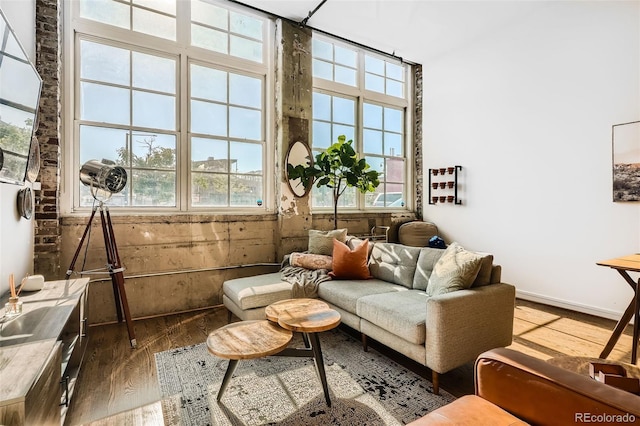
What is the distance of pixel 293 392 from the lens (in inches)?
82.7

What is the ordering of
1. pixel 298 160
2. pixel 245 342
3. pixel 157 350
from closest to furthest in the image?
pixel 245 342, pixel 157 350, pixel 298 160

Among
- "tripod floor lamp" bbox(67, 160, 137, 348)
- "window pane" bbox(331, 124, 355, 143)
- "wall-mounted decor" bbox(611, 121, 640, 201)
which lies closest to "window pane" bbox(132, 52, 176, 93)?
"tripod floor lamp" bbox(67, 160, 137, 348)

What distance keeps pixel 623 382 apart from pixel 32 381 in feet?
6.89

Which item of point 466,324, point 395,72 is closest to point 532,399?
point 466,324

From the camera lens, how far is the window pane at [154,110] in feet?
11.8

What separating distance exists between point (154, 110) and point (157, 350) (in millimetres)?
2591

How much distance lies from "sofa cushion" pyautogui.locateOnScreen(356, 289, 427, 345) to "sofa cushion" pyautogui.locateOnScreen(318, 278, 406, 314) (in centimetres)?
11

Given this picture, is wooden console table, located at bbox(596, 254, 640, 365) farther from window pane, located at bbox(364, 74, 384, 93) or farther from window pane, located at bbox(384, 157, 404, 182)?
window pane, located at bbox(364, 74, 384, 93)

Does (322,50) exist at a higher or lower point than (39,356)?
higher

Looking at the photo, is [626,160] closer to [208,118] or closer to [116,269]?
[208,118]

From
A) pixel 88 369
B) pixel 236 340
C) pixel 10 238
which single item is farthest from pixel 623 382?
pixel 10 238

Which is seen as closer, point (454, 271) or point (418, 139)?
point (454, 271)

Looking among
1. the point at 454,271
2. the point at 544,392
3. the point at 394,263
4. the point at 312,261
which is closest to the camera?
the point at 544,392

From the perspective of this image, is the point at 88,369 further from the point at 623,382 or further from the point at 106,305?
the point at 623,382
